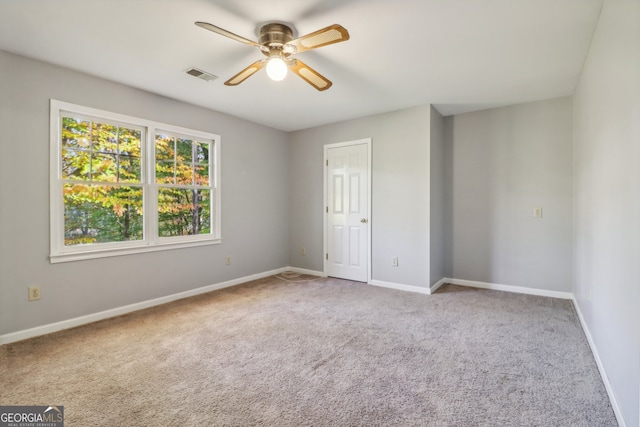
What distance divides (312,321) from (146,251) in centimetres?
207

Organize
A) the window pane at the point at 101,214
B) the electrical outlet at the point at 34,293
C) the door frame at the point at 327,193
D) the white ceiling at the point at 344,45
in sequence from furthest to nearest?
the door frame at the point at 327,193
the window pane at the point at 101,214
the electrical outlet at the point at 34,293
the white ceiling at the point at 344,45

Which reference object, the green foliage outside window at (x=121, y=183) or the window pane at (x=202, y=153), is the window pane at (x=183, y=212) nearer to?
the green foliage outside window at (x=121, y=183)

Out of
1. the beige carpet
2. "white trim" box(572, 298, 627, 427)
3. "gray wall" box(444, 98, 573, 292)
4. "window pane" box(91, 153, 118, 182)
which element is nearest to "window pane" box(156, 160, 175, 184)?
"window pane" box(91, 153, 118, 182)

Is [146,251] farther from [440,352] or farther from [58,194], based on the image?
[440,352]

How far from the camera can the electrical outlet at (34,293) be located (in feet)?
9.02

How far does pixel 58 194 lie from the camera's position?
2914 millimetres

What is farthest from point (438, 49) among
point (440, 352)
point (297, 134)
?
point (297, 134)

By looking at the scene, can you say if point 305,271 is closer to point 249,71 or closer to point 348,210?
point 348,210

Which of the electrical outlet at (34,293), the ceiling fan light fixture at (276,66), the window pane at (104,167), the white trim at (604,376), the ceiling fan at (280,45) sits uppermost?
the ceiling fan at (280,45)

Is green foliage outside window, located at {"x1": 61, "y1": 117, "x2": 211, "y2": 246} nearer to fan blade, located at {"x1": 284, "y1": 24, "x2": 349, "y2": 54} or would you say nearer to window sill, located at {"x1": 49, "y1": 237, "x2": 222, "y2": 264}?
window sill, located at {"x1": 49, "y1": 237, "x2": 222, "y2": 264}

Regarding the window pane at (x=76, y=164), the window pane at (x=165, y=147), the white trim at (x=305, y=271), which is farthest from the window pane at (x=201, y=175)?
the white trim at (x=305, y=271)

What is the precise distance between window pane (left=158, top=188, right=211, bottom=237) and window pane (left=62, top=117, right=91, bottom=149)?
0.88m

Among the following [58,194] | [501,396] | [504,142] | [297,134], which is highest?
[297,134]

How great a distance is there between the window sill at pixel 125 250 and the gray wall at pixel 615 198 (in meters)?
4.04
